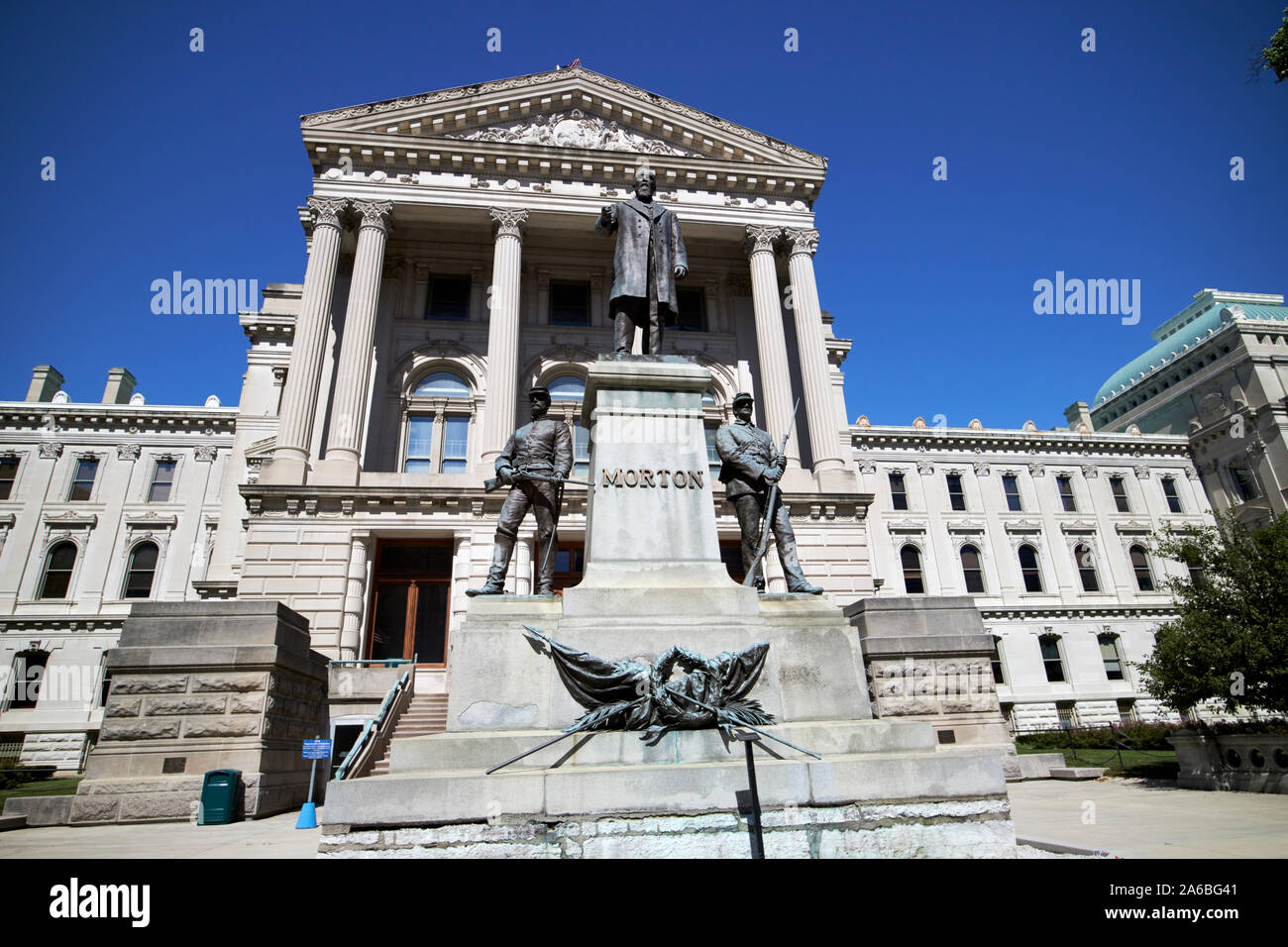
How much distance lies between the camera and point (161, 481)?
1641 inches

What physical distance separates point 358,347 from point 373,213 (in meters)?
5.90

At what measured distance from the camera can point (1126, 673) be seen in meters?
42.8

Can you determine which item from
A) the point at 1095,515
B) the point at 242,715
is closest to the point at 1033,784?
the point at 242,715

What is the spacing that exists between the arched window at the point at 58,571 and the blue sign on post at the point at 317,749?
3630cm

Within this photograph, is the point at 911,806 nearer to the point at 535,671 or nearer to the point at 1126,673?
the point at 535,671

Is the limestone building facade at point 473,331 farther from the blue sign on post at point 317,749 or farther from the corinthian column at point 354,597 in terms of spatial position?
the blue sign on post at point 317,749

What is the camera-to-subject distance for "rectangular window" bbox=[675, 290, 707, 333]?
32.2 meters

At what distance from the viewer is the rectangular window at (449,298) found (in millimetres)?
30672

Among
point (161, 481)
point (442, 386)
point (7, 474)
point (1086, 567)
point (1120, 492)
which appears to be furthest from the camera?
point (1120, 492)

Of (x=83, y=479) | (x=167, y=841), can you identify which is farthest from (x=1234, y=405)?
(x=83, y=479)

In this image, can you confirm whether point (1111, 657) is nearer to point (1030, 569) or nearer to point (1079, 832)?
point (1030, 569)

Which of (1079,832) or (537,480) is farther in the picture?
(1079,832)

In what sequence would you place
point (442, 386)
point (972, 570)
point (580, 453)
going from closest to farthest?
1. point (580, 453)
2. point (442, 386)
3. point (972, 570)
